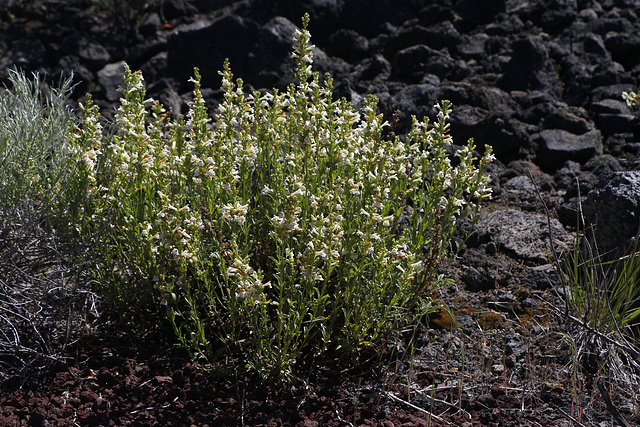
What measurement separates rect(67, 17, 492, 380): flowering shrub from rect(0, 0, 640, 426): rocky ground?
0.23 meters

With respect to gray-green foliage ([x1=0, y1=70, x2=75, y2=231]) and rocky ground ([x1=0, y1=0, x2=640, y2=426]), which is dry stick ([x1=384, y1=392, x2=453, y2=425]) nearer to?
rocky ground ([x1=0, y1=0, x2=640, y2=426])

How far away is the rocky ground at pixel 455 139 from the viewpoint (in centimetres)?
293

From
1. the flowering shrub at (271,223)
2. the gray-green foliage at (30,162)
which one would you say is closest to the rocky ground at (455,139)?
the flowering shrub at (271,223)

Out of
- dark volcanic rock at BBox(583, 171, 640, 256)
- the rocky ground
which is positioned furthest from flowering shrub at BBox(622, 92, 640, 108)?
dark volcanic rock at BBox(583, 171, 640, 256)

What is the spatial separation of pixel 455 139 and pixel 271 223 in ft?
8.67

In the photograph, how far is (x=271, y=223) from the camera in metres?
3.03

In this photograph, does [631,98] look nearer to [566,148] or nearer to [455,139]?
[566,148]

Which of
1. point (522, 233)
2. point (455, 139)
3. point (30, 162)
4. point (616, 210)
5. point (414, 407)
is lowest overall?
point (414, 407)

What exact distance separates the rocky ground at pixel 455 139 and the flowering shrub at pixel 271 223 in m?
0.23

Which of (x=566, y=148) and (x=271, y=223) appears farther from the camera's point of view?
(x=566, y=148)

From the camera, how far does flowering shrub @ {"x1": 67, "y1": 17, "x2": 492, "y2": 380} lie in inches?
111

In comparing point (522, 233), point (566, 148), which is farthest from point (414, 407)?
point (566, 148)

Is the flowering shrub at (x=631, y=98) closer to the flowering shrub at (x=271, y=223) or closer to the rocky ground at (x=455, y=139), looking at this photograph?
the rocky ground at (x=455, y=139)

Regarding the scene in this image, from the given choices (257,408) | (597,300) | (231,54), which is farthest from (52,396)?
(231,54)
